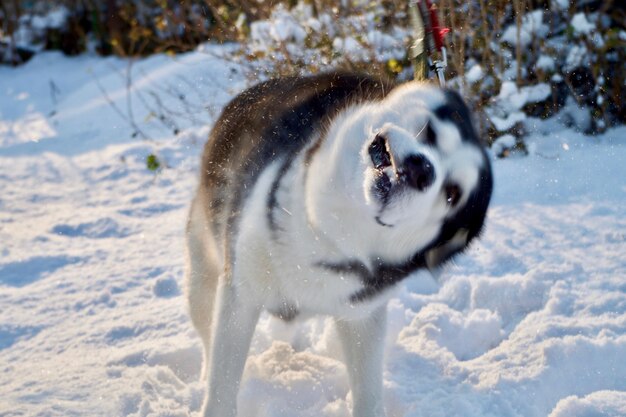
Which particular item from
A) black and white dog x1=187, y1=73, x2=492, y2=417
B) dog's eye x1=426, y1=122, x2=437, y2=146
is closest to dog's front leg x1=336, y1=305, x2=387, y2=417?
black and white dog x1=187, y1=73, x2=492, y2=417

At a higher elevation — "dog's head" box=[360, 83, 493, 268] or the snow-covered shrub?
"dog's head" box=[360, 83, 493, 268]

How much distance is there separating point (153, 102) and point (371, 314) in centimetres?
495

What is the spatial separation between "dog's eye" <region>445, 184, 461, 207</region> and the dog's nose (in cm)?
19

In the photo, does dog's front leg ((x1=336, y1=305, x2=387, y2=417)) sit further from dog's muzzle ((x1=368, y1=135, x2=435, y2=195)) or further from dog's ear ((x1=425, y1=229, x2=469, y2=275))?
dog's muzzle ((x1=368, y1=135, x2=435, y2=195))

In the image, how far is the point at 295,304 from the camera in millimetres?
2633

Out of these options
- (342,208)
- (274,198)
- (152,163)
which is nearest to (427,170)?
(342,208)

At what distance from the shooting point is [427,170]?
6.82 ft

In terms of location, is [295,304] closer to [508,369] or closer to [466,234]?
[466,234]

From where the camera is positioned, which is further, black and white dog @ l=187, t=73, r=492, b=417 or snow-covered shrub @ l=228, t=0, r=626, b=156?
snow-covered shrub @ l=228, t=0, r=626, b=156

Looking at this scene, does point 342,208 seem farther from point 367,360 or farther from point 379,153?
point 367,360

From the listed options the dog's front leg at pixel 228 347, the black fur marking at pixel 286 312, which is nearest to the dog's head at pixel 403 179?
the black fur marking at pixel 286 312

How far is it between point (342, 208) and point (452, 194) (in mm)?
305

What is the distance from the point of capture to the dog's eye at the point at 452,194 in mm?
2283

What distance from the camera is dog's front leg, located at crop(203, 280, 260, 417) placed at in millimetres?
2660
